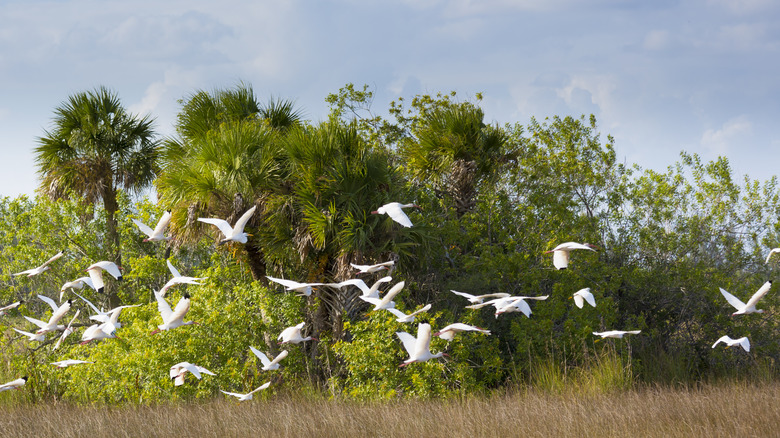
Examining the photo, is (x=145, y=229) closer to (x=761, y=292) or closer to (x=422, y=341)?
(x=422, y=341)

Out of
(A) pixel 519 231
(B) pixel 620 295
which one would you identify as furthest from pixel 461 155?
(B) pixel 620 295

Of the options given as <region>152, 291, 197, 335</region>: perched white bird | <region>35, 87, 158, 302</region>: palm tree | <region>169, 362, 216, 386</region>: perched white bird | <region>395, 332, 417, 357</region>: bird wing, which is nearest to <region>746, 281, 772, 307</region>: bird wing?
<region>395, 332, 417, 357</region>: bird wing

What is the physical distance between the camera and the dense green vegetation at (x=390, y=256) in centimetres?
1123

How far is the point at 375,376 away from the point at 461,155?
613 cm

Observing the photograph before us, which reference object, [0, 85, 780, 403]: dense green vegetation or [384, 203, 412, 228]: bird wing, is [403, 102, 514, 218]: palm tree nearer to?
[0, 85, 780, 403]: dense green vegetation

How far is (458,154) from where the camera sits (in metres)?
14.8

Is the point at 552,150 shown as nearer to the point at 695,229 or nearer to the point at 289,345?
the point at 695,229

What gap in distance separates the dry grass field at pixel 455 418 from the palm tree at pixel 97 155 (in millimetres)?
8720

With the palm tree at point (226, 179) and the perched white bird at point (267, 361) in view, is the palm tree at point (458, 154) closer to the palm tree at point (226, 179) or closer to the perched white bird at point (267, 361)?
the palm tree at point (226, 179)

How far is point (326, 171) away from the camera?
38.0ft

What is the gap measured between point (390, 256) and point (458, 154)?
13.9 feet

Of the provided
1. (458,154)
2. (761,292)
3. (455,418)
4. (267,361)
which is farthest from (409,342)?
(458,154)

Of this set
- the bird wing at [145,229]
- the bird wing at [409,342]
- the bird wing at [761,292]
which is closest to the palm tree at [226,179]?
the bird wing at [145,229]

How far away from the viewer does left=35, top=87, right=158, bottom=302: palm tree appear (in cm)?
1728
